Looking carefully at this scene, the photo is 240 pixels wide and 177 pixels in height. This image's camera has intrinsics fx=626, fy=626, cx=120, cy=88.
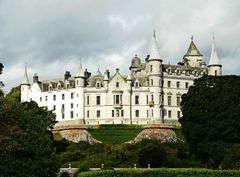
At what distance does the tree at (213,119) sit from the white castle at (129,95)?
30.8 metres

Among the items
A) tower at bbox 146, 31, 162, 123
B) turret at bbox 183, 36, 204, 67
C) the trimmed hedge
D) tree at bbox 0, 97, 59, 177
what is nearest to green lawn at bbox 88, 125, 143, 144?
tower at bbox 146, 31, 162, 123

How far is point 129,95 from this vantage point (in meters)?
98.2

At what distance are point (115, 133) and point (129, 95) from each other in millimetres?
16028

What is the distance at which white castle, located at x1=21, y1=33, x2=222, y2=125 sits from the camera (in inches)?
3821

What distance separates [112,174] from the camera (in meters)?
44.7

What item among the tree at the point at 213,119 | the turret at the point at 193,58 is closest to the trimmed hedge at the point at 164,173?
the tree at the point at 213,119

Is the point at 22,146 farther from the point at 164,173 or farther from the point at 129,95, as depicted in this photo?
the point at 129,95

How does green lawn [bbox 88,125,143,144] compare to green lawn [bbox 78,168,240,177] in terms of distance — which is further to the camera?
green lawn [bbox 88,125,143,144]

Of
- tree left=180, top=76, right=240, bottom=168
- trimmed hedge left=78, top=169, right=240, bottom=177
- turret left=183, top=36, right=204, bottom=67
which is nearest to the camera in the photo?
trimmed hedge left=78, top=169, right=240, bottom=177

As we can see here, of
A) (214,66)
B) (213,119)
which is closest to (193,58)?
(214,66)

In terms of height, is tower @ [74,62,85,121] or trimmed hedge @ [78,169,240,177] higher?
tower @ [74,62,85,121]

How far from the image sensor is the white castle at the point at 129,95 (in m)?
97.1

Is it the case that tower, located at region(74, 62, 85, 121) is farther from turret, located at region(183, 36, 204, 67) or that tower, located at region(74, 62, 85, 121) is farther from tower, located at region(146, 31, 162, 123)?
turret, located at region(183, 36, 204, 67)

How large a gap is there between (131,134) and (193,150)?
21394mm
